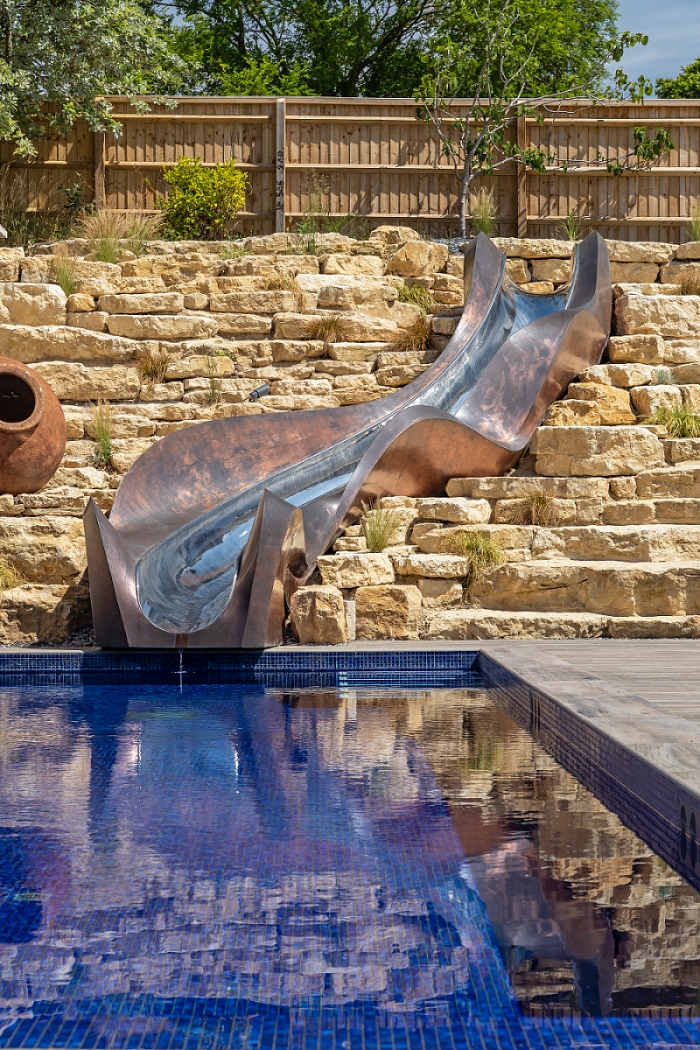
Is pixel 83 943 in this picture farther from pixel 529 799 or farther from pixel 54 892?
pixel 529 799

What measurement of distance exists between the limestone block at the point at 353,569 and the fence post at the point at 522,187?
5.95 m

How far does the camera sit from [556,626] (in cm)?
559

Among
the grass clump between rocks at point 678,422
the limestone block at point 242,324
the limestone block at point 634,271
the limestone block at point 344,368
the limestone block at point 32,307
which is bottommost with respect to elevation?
the grass clump between rocks at point 678,422

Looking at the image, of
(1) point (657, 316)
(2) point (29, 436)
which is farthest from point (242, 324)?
(1) point (657, 316)

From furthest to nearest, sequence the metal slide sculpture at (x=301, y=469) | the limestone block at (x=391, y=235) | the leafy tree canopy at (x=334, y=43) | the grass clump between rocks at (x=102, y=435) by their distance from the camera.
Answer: the leafy tree canopy at (x=334, y=43)
the limestone block at (x=391, y=235)
the grass clump between rocks at (x=102, y=435)
the metal slide sculpture at (x=301, y=469)

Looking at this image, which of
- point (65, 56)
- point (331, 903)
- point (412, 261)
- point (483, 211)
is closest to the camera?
point (331, 903)

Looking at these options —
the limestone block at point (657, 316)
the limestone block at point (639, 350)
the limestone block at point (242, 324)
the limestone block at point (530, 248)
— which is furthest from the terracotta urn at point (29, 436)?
the limestone block at point (530, 248)

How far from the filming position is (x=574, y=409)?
22.0 ft

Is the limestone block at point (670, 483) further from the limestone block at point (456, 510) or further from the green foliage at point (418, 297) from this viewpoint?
the green foliage at point (418, 297)

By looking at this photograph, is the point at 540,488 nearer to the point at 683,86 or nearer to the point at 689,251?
the point at 689,251

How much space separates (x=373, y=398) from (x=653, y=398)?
6.49 feet

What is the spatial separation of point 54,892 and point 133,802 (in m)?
0.77

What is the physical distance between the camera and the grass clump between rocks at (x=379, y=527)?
587 centimetres

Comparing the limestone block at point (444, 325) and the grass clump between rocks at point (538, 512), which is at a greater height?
the limestone block at point (444, 325)
